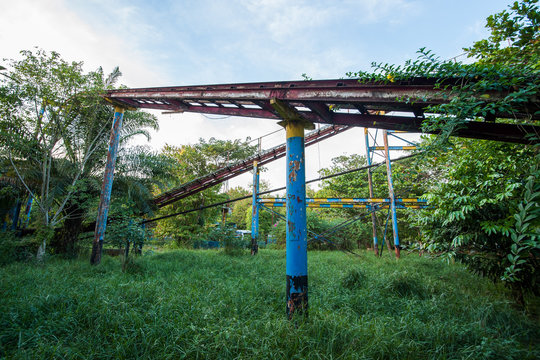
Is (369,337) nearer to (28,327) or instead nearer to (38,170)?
(28,327)

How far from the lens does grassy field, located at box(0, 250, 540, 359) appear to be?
2719mm

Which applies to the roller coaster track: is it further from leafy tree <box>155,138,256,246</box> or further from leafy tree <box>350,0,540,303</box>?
leafy tree <box>350,0,540,303</box>

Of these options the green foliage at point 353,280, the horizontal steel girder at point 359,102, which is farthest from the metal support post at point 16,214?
the green foliage at point 353,280

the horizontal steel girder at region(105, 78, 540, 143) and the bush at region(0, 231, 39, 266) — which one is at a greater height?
the horizontal steel girder at region(105, 78, 540, 143)

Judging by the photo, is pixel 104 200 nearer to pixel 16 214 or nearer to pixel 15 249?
pixel 15 249

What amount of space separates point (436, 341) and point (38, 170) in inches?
479

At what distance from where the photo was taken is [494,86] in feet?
8.07

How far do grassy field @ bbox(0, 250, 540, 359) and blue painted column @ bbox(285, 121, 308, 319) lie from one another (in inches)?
12.4

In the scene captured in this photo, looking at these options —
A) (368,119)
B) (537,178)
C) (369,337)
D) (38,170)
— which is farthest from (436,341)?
(38,170)

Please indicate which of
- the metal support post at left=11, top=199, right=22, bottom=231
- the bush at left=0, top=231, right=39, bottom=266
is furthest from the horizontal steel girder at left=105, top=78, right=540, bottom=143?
the metal support post at left=11, top=199, right=22, bottom=231

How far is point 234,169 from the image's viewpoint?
48.1 feet

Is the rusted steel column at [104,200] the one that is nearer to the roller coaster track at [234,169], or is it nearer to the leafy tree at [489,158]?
the roller coaster track at [234,169]

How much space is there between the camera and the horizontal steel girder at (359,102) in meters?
2.94

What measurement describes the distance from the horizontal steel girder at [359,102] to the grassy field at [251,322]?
2.54 m
